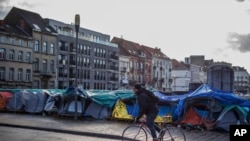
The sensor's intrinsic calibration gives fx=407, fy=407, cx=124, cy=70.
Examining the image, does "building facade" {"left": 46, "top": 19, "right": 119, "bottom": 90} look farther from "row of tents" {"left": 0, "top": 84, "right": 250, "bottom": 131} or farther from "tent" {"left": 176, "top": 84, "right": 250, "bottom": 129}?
"tent" {"left": 176, "top": 84, "right": 250, "bottom": 129}

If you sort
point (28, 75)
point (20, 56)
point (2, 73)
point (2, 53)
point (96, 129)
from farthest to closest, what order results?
point (28, 75), point (20, 56), point (2, 73), point (2, 53), point (96, 129)

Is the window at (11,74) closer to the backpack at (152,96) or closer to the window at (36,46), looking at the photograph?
the window at (36,46)

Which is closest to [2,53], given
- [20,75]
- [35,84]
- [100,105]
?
[20,75]

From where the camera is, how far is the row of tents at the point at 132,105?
1828cm

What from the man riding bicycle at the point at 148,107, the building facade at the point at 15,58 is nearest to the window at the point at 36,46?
the building facade at the point at 15,58

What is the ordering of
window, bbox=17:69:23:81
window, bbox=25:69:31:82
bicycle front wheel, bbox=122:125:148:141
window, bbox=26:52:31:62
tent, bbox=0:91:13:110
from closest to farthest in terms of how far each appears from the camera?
bicycle front wheel, bbox=122:125:148:141 → tent, bbox=0:91:13:110 → window, bbox=17:69:23:81 → window, bbox=25:69:31:82 → window, bbox=26:52:31:62

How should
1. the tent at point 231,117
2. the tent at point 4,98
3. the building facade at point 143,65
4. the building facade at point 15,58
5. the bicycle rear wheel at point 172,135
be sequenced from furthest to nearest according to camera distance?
the building facade at point 143,65 < the building facade at point 15,58 < the tent at point 4,98 < the tent at point 231,117 < the bicycle rear wheel at point 172,135

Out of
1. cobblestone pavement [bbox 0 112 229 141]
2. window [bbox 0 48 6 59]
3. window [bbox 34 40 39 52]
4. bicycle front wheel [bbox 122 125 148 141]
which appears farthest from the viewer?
window [bbox 34 40 39 52]

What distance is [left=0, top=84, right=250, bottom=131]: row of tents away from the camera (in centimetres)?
1828

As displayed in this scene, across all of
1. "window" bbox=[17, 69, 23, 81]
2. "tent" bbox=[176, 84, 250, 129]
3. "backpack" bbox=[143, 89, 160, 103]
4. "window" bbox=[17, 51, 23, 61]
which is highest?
"window" bbox=[17, 51, 23, 61]

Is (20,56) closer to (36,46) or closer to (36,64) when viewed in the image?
(36,64)

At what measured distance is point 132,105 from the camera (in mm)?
21391

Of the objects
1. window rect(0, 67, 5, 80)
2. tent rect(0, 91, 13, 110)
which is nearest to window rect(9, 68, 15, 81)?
window rect(0, 67, 5, 80)

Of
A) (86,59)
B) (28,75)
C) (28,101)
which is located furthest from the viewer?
(86,59)
